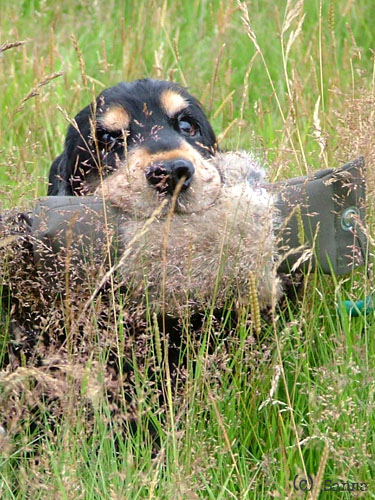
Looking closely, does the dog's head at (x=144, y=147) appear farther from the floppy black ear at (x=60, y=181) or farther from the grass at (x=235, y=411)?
the grass at (x=235, y=411)

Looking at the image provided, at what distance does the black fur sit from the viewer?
320 centimetres

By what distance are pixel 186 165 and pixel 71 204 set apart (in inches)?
14.2

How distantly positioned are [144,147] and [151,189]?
0.39 metres

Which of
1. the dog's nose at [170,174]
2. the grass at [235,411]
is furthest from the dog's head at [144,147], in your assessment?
the grass at [235,411]

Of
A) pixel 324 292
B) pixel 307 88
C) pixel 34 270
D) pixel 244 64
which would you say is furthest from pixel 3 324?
pixel 244 64

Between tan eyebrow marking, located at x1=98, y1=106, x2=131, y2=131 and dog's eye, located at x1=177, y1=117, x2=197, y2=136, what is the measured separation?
28cm

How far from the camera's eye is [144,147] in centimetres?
287

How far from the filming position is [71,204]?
2.54 metres

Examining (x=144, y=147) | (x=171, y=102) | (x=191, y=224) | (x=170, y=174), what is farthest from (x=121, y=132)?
(x=191, y=224)

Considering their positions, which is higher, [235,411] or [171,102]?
[171,102]

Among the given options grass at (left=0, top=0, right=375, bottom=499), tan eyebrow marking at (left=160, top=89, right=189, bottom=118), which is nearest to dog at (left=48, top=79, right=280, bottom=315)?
grass at (left=0, top=0, right=375, bottom=499)

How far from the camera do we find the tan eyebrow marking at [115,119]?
10.6 ft

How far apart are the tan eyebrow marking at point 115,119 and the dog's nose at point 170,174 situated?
70cm

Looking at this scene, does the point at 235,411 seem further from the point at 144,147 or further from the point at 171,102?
the point at 171,102
